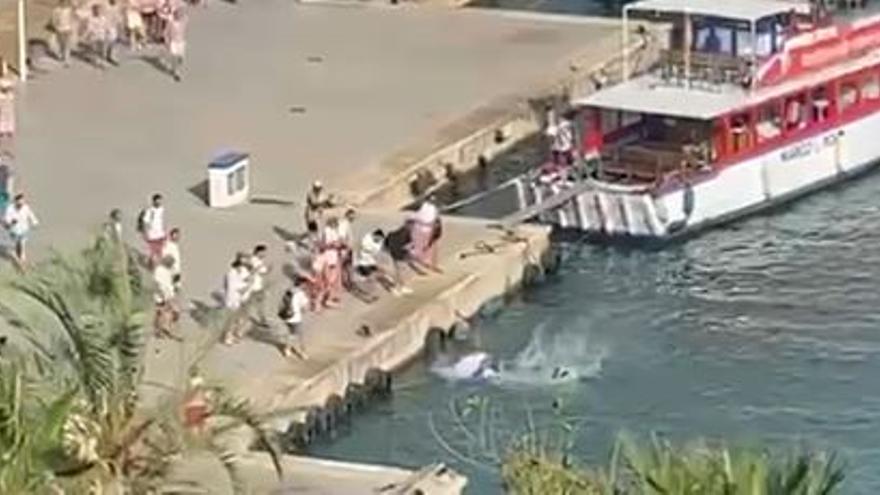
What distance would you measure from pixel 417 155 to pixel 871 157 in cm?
880

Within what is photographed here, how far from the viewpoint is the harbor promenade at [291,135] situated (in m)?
A: 42.6

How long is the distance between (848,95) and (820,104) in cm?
105

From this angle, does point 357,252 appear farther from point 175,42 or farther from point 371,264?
point 175,42

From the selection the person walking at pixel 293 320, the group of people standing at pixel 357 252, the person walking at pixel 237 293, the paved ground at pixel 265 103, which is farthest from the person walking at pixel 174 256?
the group of people standing at pixel 357 252

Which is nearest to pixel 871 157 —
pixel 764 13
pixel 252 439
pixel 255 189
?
pixel 764 13

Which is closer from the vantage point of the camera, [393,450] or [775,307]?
[393,450]

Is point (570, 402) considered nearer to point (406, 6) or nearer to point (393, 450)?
point (393, 450)

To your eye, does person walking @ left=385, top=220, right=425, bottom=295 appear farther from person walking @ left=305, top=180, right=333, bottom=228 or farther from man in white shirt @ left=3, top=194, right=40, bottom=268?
man in white shirt @ left=3, top=194, right=40, bottom=268

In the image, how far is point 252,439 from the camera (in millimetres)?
32562

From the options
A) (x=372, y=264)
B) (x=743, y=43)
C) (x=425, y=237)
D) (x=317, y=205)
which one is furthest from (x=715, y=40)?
(x=372, y=264)

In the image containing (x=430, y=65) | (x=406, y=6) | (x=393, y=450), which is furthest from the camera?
(x=406, y=6)

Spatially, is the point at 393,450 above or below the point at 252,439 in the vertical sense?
below

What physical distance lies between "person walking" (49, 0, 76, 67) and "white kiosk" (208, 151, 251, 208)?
30.7ft

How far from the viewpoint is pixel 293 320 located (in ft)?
135
